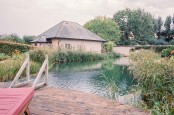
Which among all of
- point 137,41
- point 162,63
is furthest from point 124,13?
point 162,63

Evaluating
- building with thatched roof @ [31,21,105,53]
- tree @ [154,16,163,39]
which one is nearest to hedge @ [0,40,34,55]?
A: building with thatched roof @ [31,21,105,53]

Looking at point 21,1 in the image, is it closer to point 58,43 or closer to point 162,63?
point 58,43

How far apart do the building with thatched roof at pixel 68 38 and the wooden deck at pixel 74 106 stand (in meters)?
24.4

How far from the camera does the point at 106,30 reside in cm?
4938

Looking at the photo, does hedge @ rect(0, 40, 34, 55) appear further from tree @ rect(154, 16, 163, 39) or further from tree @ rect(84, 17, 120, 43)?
tree @ rect(154, 16, 163, 39)

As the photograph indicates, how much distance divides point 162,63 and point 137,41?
1861 inches

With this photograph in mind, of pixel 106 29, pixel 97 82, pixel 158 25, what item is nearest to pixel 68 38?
pixel 106 29

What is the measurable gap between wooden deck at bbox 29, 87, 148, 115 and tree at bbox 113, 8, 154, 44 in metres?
49.4

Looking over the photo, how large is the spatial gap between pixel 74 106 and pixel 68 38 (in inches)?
1095

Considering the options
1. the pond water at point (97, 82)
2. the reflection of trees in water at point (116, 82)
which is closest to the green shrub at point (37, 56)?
the pond water at point (97, 82)

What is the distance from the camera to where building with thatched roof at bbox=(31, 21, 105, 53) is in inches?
1268

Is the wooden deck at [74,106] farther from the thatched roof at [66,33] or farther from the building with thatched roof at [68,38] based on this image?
the thatched roof at [66,33]

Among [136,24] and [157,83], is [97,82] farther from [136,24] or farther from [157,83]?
[136,24]

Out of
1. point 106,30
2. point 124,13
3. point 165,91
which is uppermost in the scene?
point 124,13
